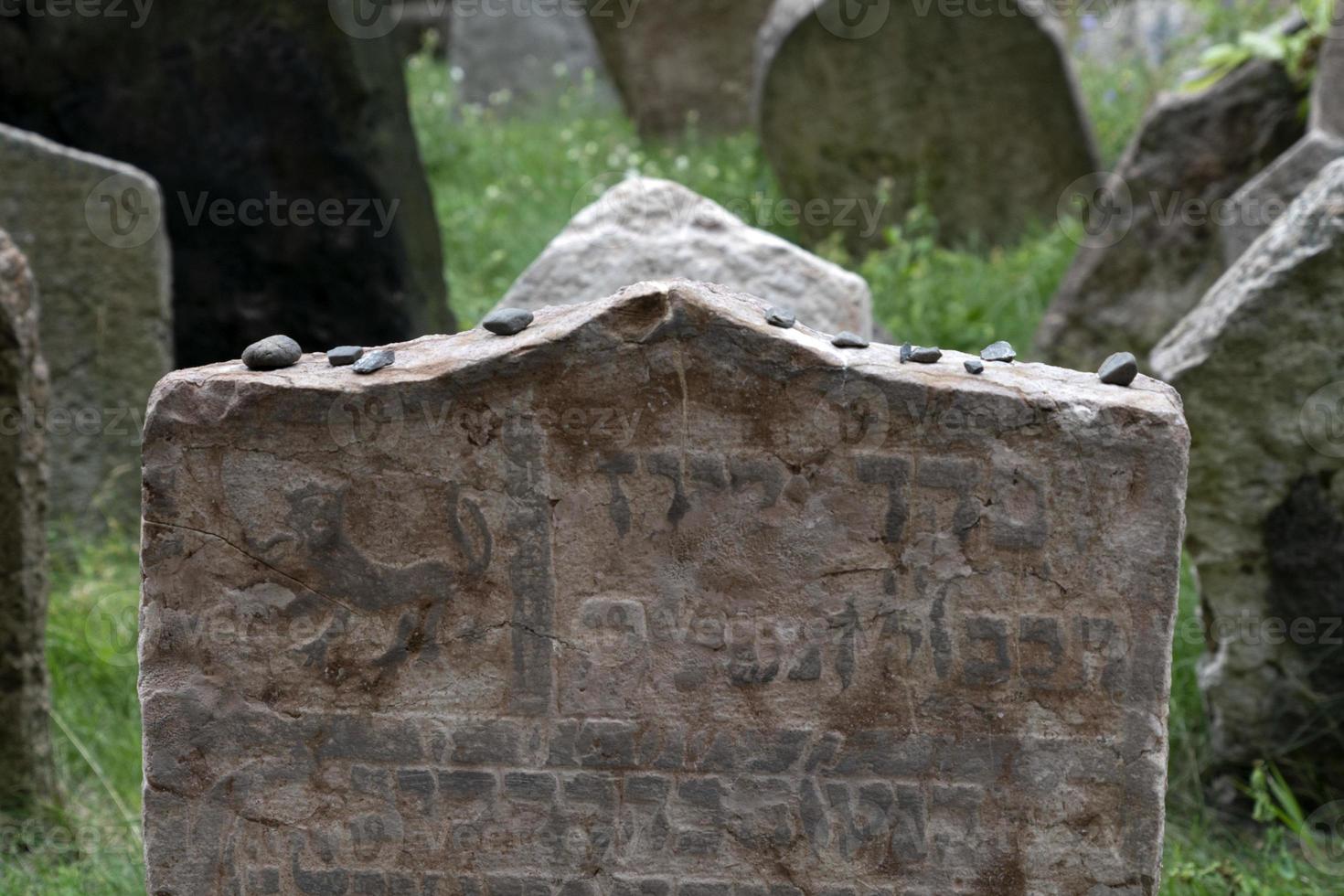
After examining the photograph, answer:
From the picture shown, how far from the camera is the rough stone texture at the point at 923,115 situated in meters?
5.48

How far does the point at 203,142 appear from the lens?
4492 mm

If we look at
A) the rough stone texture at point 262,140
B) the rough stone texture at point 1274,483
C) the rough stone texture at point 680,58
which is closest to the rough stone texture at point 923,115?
the rough stone texture at point 680,58

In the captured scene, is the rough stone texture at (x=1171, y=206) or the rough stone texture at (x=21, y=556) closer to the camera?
the rough stone texture at (x=21, y=556)

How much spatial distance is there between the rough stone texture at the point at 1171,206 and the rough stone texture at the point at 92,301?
272 centimetres

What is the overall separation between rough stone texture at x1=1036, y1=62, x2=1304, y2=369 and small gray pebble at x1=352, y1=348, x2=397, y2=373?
10.4ft

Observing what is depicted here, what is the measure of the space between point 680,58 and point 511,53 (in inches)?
68.3

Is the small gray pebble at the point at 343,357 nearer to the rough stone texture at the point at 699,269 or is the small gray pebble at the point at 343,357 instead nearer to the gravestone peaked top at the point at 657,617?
the gravestone peaked top at the point at 657,617

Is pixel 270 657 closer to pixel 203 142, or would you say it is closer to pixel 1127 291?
pixel 203 142

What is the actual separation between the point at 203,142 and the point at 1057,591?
3.29m

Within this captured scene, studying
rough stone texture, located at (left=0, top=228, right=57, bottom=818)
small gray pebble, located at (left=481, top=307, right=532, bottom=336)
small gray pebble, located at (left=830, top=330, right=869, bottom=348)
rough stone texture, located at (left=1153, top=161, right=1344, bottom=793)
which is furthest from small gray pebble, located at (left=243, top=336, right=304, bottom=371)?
rough stone texture, located at (left=1153, top=161, right=1344, bottom=793)

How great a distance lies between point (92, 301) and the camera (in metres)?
4.21

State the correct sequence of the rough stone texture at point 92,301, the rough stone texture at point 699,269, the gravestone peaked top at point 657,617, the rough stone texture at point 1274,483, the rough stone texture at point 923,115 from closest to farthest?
the gravestone peaked top at point 657,617 → the rough stone texture at point 1274,483 → the rough stone texture at point 699,269 → the rough stone texture at point 92,301 → the rough stone texture at point 923,115

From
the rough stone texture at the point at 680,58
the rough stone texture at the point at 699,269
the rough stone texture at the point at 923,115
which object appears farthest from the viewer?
the rough stone texture at the point at 680,58

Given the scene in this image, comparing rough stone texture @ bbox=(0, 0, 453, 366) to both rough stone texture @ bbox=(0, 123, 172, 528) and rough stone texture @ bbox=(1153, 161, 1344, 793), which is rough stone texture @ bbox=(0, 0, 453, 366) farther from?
rough stone texture @ bbox=(1153, 161, 1344, 793)
